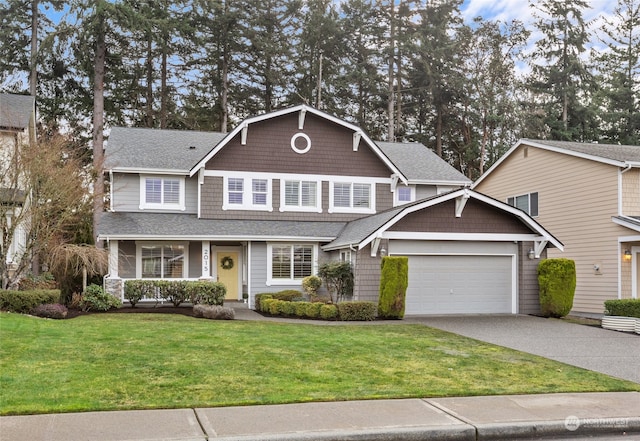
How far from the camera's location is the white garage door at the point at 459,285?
19297 mm

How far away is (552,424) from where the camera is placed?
6.49 metres

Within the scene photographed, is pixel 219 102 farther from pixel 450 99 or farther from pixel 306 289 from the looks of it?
pixel 306 289

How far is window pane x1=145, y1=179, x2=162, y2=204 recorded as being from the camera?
22297 millimetres

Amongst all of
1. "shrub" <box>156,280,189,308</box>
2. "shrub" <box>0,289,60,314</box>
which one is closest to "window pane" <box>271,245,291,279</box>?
"shrub" <box>156,280,189,308</box>

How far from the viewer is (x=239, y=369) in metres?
8.89

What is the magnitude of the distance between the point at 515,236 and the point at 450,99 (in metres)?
23.0

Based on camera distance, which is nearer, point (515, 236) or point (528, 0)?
point (515, 236)

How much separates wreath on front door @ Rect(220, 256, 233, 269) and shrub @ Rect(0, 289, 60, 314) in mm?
7665

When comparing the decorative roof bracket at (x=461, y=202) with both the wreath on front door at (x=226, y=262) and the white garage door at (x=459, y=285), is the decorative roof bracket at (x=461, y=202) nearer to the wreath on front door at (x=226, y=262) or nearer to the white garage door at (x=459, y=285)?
the white garage door at (x=459, y=285)

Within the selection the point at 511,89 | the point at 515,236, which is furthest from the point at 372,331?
the point at 511,89

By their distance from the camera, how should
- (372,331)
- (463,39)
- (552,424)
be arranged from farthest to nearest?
(463,39) < (372,331) < (552,424)

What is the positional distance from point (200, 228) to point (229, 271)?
7.98 feet

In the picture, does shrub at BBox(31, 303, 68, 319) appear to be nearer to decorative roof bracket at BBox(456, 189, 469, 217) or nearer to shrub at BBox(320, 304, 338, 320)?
shrub at BBox(320, 304, 338, 320)

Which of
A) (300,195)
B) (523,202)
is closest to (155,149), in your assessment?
(300,195)
